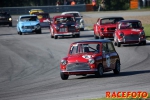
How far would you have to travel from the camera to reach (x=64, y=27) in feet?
125

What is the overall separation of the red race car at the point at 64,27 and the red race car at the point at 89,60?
18.5 metres

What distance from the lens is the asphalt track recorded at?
Answer: 15.1 meters

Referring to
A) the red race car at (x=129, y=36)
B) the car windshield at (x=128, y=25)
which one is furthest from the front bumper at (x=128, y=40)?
the car windshield at (x=128, y=25)

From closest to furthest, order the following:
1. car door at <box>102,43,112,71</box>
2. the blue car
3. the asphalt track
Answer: the asphalt track < car door at <box>102,43,112,71</box> < the blue car

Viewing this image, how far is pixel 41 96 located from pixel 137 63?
923 cm

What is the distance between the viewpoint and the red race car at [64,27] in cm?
3812

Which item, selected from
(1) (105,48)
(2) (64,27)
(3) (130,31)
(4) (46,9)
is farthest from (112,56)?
(4) (46,9)

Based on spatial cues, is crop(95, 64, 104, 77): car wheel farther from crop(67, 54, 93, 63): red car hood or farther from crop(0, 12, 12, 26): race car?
crop(0, 12, 12, 26): race car

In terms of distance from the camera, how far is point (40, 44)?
35.0 m

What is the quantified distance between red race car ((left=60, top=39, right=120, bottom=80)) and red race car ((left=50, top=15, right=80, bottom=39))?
60.6 feet

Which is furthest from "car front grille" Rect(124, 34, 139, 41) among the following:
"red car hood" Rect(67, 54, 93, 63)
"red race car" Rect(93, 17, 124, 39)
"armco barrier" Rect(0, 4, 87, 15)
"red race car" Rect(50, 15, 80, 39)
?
"armco barrier" Rect(0, 4, 87, 15)

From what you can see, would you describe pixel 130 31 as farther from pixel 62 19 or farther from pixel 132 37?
pixel 62 19

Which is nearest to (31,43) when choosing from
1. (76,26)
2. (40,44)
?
(40,44)

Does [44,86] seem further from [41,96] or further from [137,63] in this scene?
[137,63]
